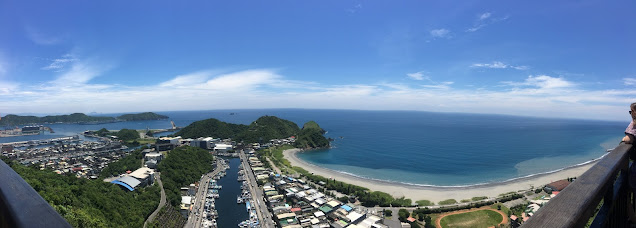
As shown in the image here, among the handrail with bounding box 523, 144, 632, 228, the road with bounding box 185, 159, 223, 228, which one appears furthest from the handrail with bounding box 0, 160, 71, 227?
the road with bounding box 185, 159, 223, 228

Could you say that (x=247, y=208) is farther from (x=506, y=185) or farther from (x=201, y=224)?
(x=506, y=185)

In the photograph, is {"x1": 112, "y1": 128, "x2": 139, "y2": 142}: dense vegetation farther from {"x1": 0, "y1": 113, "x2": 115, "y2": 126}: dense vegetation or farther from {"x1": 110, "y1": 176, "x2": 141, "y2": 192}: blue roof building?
{"x1": 0, "y1": 113, "x2": 115, "y2": 126}: dense vegetation

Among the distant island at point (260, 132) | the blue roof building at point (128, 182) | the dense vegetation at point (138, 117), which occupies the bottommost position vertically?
the blue roof building at point (128, 182)

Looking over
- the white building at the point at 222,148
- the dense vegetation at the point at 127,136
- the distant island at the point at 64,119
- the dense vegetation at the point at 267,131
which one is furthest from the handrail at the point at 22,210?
the distant island at the point at 64,119

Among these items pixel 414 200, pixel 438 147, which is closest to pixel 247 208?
pixel 414 200

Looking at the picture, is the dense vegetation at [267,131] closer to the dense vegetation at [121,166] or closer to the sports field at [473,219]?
the dense vegetation at [121,166]

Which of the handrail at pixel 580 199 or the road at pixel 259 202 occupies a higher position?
the handrail at pixel 580 199
